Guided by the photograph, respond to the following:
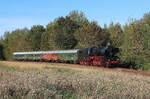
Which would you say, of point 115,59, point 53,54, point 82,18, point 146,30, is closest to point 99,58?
point 115,59

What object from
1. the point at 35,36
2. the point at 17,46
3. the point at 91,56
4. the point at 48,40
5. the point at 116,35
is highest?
the point at 35,36

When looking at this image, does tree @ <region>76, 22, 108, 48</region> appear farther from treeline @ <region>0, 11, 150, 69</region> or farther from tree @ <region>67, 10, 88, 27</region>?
tree @ <region>67, 10, 88, 27</region>

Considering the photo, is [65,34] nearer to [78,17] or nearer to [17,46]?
[78,17]

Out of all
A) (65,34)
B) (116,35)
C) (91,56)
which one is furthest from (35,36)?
(91,56)

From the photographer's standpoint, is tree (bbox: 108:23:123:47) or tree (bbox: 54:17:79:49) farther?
tree (bbox: 54:17:79:49)

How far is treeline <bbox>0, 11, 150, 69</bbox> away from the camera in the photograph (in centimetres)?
4584

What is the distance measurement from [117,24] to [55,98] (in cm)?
7263

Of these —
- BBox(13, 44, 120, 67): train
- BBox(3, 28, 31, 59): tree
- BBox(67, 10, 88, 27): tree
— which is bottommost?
BBox(13, 44, 120, 67): train

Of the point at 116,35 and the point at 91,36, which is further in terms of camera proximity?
the point at 116,35

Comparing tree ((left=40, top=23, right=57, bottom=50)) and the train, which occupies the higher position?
tree ((left=40, top=23, right=57, bottom=50))

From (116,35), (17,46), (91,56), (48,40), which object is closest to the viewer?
(91,56)

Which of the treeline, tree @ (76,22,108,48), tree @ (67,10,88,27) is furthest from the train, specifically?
tree @ (67,10,88,27)

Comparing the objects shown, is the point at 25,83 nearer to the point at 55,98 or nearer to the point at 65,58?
the point at 55,98

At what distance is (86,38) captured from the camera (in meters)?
69.0
